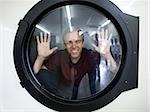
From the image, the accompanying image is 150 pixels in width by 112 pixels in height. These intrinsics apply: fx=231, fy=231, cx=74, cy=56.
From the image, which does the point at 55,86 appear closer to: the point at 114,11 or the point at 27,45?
the point at 27,45

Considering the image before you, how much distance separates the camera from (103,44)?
1410 mm

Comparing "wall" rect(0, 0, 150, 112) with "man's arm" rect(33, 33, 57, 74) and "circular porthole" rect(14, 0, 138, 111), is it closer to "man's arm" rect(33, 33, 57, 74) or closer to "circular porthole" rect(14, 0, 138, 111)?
"circular porthole" rect(14, 0, 138, 111)

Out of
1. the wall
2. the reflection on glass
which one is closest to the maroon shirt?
the reflection on glass

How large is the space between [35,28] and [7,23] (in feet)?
0.60

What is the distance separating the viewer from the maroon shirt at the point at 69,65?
143 cm

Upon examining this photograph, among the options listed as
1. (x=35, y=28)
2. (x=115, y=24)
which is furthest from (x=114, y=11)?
(x=35, y=28)

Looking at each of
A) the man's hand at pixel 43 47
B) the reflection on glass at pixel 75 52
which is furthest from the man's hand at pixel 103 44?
the man's hand at pixel 43 47

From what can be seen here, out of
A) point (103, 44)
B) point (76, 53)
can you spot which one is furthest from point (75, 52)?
point (103, 44)

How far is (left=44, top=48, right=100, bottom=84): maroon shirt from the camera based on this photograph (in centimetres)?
143

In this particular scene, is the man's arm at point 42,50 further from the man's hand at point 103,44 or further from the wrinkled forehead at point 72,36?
the man's hand at point 103,44

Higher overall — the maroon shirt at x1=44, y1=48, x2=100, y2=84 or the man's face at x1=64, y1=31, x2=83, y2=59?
the man's face at x1=64, y1=31, x2=83, y2=59

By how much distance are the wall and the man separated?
163 mm

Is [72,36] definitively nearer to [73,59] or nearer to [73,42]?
[73,42]

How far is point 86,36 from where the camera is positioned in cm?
141
